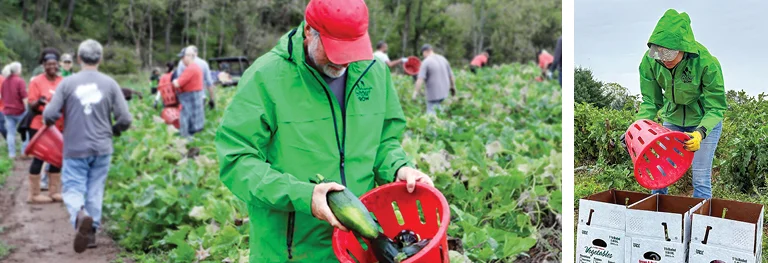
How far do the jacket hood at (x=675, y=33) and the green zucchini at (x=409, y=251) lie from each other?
199cm

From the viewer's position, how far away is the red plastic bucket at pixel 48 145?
21.0 feet

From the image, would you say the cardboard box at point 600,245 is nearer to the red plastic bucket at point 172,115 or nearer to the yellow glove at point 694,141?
the yellow glove at point 694,141

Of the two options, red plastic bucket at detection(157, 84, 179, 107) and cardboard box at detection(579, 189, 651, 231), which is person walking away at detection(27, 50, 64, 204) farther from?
cardboard box at detection(579, 189, 651, 231)

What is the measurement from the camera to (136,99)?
59.9ft

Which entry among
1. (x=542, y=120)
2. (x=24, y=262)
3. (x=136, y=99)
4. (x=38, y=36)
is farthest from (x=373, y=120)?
(x=38, y=36)

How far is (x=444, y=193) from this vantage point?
18.4 ft

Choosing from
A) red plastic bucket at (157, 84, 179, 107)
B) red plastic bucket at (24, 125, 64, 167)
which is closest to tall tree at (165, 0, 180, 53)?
red plastic bucket at (157, 84, 179, 107)

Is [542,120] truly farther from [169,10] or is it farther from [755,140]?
[169,10]

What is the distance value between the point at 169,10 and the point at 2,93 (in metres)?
19.9

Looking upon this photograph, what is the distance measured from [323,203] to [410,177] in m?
0.40

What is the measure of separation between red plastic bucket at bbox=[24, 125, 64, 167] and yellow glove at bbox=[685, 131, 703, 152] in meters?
4.88

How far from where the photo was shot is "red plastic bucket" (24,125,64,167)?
640 centimetres

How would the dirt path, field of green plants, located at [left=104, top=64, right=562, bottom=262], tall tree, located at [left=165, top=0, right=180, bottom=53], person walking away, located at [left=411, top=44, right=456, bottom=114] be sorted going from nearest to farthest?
field of green plants, located at [left=104, top=64, right=562, bottom=262]
the dirt path
person walking away, located at [left=411, top=44, right=456, bottom=114]
tall tree, located at [left=165, top=0, right=180, bottom=53]

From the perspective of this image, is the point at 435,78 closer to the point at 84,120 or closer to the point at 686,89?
the point at 84,120
